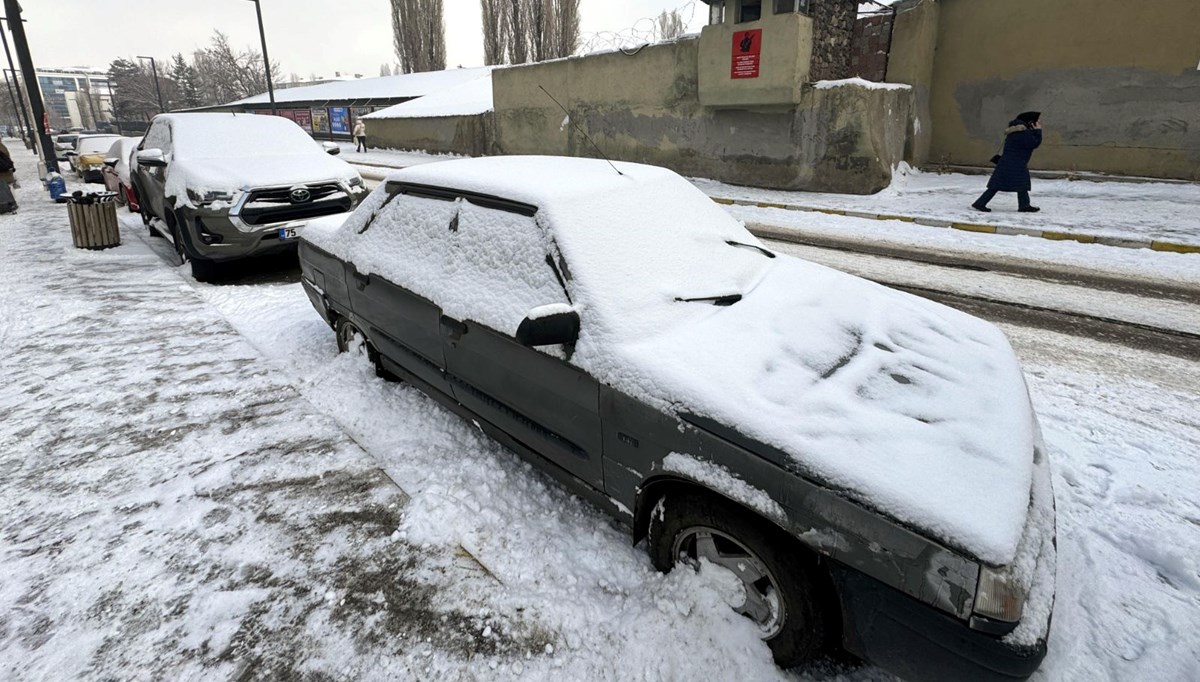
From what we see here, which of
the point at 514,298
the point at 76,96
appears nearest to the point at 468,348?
the point at 514,298

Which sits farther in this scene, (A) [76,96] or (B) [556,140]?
(A) [76,96]

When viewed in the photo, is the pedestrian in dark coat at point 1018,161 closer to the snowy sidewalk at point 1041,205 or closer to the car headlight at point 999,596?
the snowy sidewalk at point 1041,205

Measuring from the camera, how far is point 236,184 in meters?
6.62

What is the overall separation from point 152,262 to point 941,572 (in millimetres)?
9694

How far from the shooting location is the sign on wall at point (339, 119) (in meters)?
33.8

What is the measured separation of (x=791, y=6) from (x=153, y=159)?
39.6ft

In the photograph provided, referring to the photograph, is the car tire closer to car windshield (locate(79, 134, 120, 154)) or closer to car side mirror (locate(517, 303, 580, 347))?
car side mirror (locate(517, 303, 580, 347))

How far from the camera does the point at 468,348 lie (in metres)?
3.06

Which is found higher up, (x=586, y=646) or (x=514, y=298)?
(x=514, y=298)

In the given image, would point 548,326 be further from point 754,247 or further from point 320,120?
point 320,120

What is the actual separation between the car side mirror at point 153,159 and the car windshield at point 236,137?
187 millimetres

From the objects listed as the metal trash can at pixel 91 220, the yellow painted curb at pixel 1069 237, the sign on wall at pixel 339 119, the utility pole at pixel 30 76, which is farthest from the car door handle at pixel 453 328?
the sign on wall at pixel 339 119

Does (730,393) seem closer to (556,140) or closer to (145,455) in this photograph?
(145,455)

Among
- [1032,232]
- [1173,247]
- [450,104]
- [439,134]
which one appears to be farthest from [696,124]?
[450,104]
